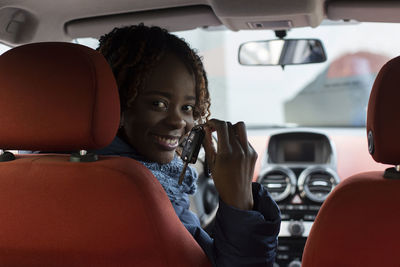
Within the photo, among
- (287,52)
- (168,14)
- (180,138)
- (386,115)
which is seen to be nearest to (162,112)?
(180,138)

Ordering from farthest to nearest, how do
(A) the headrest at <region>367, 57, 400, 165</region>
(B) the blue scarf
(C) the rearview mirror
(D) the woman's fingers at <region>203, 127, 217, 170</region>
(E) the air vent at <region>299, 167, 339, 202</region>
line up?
(E) the air vent at <region>299, 167, 339, 202</region> < (C) the rearview mirror < (B) the blue scarf < (D) the woman's fingers at <region>203, 127, 217, 170</region> < (A) the headrest at <region>367, 57, 400, 165</region>

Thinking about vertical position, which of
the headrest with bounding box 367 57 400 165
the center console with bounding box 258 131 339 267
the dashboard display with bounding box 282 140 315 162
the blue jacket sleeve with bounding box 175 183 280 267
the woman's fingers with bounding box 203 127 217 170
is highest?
the headrest with bounding box 367 57 400 165

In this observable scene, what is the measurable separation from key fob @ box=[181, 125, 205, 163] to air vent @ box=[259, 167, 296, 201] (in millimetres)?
2192

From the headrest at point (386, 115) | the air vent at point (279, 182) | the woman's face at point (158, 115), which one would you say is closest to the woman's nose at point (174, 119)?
the woman's face at point (158, 115)

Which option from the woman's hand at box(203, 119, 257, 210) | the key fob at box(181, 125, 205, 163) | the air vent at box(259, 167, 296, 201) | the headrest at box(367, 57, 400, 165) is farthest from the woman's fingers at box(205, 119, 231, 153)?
the air vent at box(259, 167, 296, 201)

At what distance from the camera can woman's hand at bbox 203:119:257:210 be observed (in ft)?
5.06

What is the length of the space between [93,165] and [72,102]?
19 centimetres

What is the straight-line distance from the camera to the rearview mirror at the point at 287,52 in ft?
10.6

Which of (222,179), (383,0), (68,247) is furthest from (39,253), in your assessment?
(383,0)

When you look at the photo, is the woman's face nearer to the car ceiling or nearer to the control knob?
the car ceiling

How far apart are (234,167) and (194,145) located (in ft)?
0.67

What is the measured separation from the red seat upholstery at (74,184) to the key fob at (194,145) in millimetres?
179

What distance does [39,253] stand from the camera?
1554 millimetres

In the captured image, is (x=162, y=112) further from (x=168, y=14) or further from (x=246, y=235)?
(x=168, y=14)
